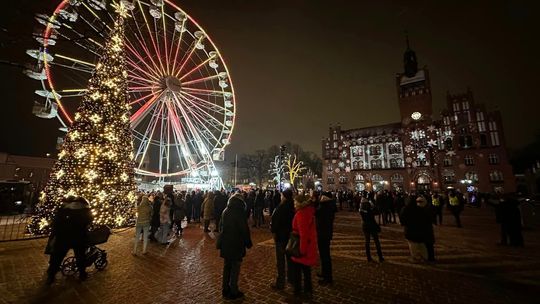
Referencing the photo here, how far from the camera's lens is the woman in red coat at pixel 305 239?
470cm

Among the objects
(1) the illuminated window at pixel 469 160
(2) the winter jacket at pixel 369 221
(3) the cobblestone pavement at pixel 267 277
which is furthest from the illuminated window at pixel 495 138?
(2) the winter jacket at pixel 369 221

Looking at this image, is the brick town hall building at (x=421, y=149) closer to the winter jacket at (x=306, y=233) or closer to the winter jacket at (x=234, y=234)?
the winter jacket at (x=306, y=233)

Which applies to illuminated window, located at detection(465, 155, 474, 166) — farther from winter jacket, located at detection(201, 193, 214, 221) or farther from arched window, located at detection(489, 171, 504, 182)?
winter jacket, located at detection(201, 193, 214, 221)

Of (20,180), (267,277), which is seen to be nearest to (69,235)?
(267,277)

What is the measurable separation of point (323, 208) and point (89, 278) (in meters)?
5.82

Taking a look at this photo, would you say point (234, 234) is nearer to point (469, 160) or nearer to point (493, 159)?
point (469, 160)

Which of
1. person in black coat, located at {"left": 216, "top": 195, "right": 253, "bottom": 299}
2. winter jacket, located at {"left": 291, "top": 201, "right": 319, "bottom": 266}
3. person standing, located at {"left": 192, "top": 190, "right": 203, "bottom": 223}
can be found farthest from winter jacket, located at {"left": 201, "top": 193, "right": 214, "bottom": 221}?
winter jacket, located at {"left": 291, "top": 201, "right": 319, "bottom": 266}

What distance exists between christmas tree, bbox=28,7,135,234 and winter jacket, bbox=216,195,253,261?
874cm

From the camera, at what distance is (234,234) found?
476 cm

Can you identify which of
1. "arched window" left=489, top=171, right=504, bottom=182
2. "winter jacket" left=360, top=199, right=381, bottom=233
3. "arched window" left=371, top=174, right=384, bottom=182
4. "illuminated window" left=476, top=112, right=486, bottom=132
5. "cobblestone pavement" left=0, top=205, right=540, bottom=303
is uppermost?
"illuminated window" left=476, top=112, right=486, bottom=132

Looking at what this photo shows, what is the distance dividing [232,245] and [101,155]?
9254 mm

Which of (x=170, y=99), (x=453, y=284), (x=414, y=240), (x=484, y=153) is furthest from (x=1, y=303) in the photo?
(x=484, y=153)

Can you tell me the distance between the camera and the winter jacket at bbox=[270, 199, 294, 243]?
528 cm

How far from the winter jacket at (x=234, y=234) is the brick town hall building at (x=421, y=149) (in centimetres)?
5334
